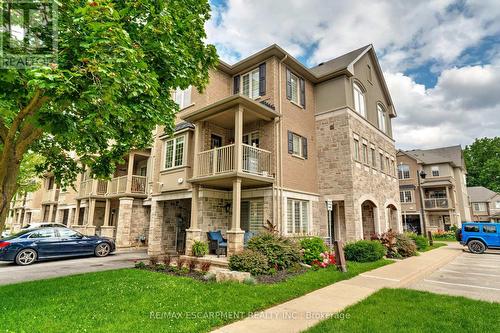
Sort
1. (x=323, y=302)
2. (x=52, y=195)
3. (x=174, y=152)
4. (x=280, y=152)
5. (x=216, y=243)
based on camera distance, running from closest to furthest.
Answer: (x=323, y=302)
(x=216, y=243)
(x=280, y=152)
(x=174, y=152)
(x=52, y=195)

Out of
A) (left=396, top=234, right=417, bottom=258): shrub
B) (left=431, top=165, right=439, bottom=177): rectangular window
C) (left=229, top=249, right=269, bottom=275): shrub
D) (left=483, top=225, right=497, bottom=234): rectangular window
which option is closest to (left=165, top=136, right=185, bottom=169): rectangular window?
(left=229, top=249, right=269, bottom=275): shrub

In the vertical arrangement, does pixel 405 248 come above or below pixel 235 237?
below

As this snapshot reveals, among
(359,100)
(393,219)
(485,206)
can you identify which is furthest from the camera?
(485,206)

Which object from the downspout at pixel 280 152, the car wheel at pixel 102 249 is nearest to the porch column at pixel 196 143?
the downspout at pixel 280 152

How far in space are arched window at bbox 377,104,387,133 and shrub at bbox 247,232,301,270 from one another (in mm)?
14303

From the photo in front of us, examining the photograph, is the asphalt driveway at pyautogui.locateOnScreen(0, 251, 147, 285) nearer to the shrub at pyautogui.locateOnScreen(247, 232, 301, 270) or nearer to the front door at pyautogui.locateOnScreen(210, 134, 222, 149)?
the shrub at pyautogui.locateOnScreen(247, 232, 301, 270)

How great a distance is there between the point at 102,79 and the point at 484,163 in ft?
264

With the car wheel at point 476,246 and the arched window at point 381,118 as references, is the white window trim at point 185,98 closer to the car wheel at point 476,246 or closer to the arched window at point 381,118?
the arched window at point 381,118

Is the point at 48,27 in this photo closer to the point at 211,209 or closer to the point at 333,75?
the point at 211,209

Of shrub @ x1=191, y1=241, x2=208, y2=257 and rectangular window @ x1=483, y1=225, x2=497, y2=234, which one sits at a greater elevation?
rectangular window @ x1=483, y1=225, x2=497, y2=234

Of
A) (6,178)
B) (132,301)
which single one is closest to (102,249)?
(132,301)

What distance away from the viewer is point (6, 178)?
18.0 feet

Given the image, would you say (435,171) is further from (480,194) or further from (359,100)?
(359,100)

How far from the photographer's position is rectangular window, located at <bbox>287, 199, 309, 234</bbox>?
13.5 m
